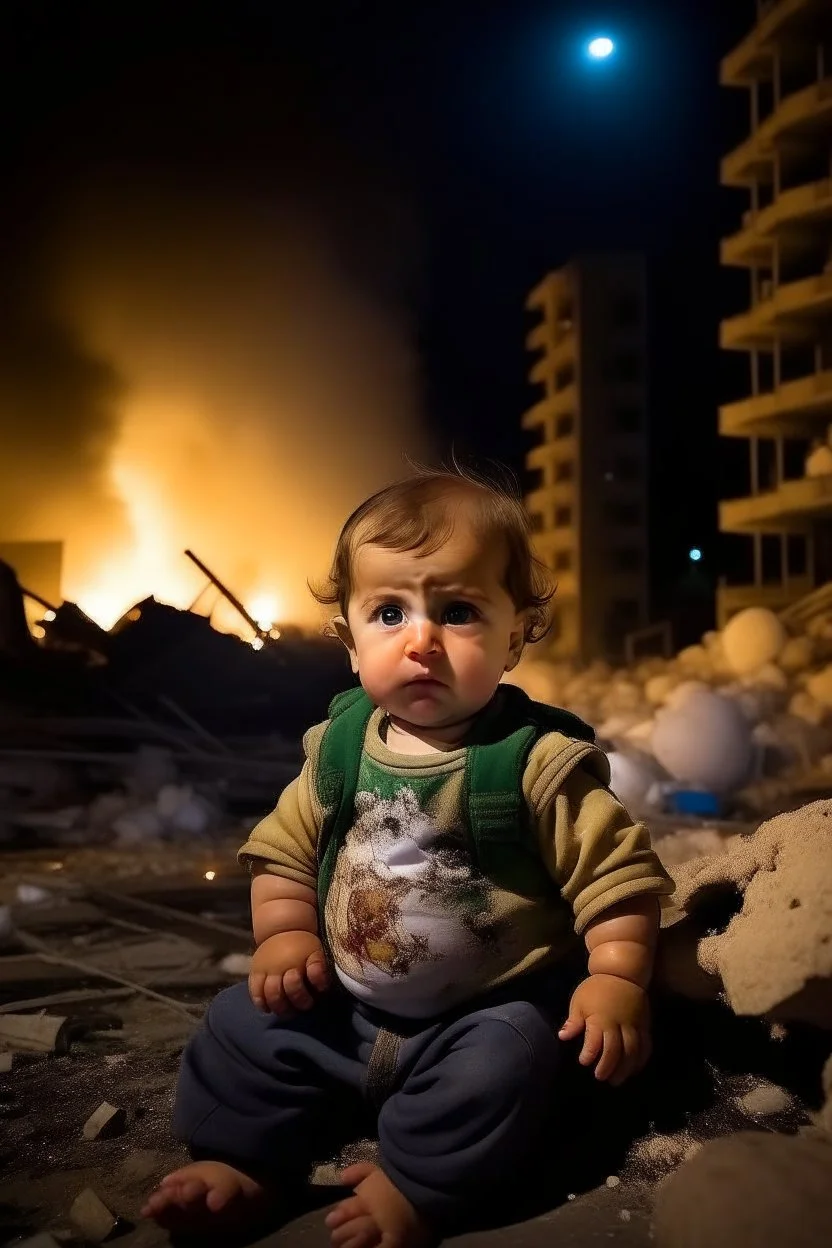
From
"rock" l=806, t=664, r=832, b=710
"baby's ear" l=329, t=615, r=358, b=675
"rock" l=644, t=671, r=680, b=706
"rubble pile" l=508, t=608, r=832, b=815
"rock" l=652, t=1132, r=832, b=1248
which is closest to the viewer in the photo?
"rock" l=652, t=1132, r=832, b=1248

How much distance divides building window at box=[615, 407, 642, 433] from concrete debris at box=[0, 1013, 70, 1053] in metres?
5.92

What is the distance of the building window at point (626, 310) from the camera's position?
22.7 ft

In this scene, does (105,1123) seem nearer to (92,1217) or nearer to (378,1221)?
(92,1217)

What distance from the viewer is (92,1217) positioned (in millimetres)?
1357

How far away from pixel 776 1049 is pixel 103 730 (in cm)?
410

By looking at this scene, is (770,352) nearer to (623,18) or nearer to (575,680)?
(623,18)

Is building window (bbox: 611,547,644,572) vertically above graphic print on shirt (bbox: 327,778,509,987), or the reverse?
building window (bbox: 611,547,644,572)

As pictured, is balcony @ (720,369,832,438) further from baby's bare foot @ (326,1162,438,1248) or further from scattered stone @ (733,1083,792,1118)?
baby's bare foot @ (326,1162,438,1248)

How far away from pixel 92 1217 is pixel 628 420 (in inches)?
255

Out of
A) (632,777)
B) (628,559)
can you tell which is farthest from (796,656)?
(628,559)

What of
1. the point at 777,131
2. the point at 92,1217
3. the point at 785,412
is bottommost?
the point at 92,1217

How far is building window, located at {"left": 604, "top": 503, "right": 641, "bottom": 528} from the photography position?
7082 millimetres

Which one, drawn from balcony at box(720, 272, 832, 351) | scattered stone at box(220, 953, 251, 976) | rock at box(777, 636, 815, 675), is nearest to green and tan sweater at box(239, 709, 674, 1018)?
scattered stone at box(220, 953, 251, 976)

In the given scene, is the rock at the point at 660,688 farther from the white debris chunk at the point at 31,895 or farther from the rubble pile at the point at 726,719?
the white debris chunk at the point at 31,895
